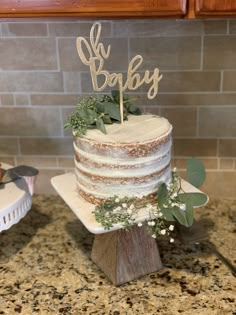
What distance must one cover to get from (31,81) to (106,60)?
0.21 meters

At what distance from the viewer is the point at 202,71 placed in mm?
1122

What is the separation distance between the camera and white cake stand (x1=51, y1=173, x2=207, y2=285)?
0.89m

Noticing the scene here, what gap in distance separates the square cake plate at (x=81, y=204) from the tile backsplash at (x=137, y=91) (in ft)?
0.86

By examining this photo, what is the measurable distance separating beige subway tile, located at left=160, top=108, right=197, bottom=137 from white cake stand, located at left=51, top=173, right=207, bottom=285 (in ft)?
0.87

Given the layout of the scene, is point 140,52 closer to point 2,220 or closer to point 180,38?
point 180,38

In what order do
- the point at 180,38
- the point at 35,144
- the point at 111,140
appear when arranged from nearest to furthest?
the point at 111,140 < the point at 180,38 < the point at 35,144

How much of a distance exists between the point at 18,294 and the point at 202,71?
67cm

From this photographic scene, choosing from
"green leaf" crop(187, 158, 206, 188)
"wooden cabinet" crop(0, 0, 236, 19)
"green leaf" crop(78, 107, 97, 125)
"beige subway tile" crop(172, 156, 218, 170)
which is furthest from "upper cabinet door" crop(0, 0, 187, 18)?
"beige subway tile" crop(172, 156, 218, 170)

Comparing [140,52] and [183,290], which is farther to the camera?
[140,52]

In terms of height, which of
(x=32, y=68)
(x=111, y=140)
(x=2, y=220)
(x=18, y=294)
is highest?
(x=32, y=68)

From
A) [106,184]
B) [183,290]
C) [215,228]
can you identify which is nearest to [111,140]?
[106,184]

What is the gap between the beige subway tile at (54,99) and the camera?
1.18 meters

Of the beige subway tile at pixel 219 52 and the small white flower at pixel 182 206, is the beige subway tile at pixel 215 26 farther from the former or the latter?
the small white flower at pixel 182 206

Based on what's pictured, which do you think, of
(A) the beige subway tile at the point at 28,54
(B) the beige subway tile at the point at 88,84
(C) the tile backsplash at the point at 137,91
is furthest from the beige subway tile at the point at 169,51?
(A) the beige subway tile at the point at 28,54
